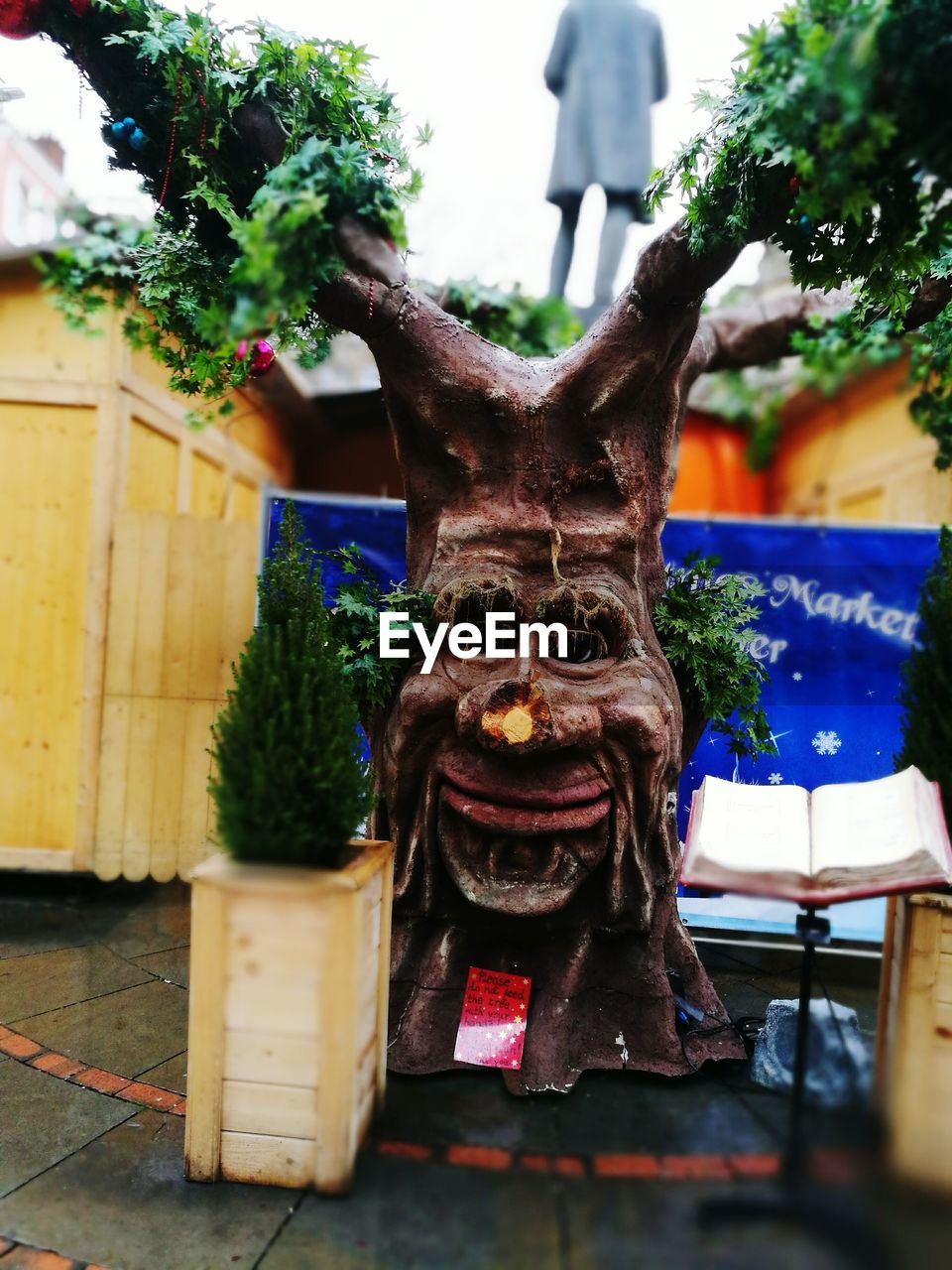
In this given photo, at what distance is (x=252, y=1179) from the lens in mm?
Answer: 2807

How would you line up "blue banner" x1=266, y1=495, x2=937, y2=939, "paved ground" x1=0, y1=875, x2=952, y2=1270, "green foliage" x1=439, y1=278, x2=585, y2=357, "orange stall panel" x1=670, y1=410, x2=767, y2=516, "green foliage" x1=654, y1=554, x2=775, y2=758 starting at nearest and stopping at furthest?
1. "paved ground" x1=0, y1=875, x2=952, y2=1270
2. "green foliage" x1=654, y1=554, x2=775, y2=758
3. "blue banner" x1=266, y1=495, x2=937, y2=939
4. "green foliage" x1=439, y1=278, x2=585, y2=357
5. "orange stall panel" x1=670, y1=410, x2=767, y2=516

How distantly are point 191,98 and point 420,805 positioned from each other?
108 inches

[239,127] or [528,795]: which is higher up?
[239,127]

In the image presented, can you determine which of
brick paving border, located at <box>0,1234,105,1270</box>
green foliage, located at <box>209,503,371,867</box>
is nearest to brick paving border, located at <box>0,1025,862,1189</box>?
brick paving border, located at <box>0,1234,105,1270</box>

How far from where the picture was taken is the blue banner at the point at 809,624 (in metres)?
5.41

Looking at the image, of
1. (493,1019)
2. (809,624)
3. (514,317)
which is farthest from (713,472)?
(493,1019)

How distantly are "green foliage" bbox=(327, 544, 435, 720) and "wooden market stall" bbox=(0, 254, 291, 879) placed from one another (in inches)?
78.3

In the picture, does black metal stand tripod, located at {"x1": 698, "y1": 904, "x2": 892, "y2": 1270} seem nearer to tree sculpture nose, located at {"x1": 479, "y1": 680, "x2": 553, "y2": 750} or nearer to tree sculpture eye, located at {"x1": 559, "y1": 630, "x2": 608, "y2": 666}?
tree sculpture nose, located at {"x1": 479, "y1": 680, "x2": 553, "y2": 750}

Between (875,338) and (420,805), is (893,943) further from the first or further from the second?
(875,338)

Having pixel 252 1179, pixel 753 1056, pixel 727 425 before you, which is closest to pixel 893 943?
pixel 753 1056

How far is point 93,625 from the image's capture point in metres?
5.74

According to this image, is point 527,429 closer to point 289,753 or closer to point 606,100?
point 289,753

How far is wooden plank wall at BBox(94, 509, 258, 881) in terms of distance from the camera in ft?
18.7

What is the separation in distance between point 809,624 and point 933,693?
219 centimetres
